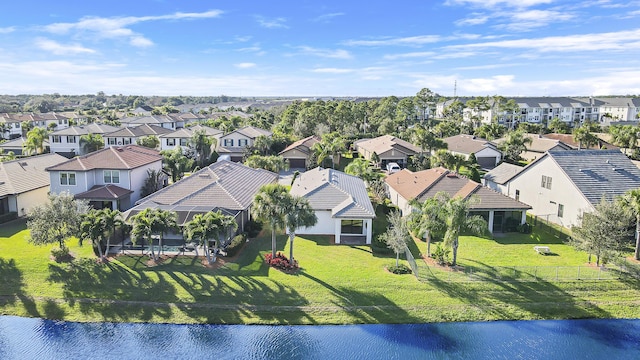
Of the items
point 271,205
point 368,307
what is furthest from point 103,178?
point 368,307

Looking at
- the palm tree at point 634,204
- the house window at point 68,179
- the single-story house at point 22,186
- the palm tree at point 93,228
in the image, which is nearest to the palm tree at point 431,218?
the palm tree at point 634,204

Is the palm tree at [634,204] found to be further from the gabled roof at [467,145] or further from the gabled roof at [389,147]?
the gabled roof at [467,145]

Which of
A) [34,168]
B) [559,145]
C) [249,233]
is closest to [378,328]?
[249,233]

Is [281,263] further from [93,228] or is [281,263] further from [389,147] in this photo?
[389,147]

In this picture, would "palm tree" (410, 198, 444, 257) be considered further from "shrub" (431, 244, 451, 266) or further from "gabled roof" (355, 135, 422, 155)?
"gabled roof" (355, 135, 422, 155)

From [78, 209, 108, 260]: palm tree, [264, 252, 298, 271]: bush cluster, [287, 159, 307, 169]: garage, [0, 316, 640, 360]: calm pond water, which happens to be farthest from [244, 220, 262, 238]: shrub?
[287, 159, 307, 169]: garage

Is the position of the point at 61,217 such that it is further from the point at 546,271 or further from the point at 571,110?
A: the point at 571,110
